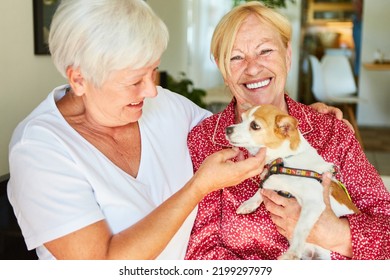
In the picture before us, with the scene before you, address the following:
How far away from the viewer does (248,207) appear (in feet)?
4.34

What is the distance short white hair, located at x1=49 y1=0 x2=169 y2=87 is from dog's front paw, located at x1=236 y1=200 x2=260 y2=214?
1.46 feet

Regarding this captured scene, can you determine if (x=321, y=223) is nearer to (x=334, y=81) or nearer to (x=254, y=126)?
(x=254, y=126)

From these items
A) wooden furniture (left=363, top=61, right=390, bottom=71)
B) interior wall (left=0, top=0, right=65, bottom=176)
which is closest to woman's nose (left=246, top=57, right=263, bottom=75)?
interior wall (left=0, top=0, right=65, bottom=176)

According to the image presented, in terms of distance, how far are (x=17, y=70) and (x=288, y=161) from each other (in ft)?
4.06

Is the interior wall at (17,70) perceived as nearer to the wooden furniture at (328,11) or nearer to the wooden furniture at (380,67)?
the wooden furniture at (380,67)

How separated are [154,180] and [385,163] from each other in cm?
436

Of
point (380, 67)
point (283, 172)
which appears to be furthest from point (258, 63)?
point (380, 67)

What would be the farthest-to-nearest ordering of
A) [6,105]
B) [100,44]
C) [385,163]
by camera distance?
[385,163], [6,105], [100,44]

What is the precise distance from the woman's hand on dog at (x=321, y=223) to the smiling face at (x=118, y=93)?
39 centimetres

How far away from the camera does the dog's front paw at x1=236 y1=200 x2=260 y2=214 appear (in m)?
1.32

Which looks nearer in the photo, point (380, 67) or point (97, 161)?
point (97, 161)

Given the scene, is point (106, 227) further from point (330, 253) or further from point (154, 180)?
point (330, 253)
